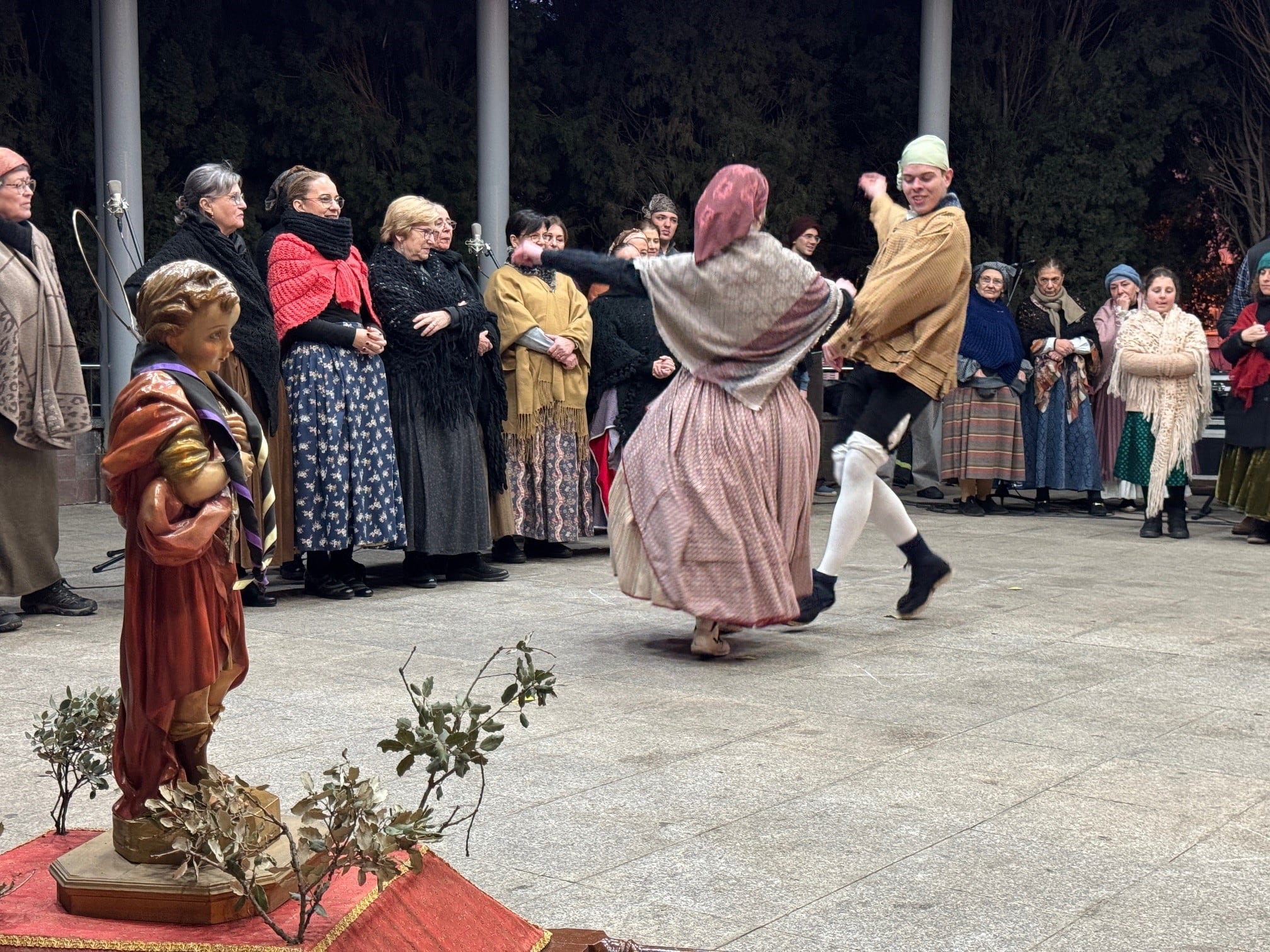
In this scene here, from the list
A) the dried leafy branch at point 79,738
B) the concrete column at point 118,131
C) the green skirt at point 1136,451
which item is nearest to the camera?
the dried leafy branch at point 79,738

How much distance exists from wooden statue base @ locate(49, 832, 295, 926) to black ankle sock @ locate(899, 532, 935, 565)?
13.6 feet

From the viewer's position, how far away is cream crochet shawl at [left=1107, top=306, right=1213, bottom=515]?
31.1 ft

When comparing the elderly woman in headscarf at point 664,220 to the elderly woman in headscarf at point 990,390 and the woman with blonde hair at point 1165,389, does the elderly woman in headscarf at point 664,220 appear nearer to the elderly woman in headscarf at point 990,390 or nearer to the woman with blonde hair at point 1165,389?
the elderly woman in headscarf at point 990,390

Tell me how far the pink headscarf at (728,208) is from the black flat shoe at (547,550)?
3228 mm

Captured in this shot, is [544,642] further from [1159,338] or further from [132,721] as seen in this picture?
[1159,338]

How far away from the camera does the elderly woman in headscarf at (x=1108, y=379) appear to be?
1084 cm

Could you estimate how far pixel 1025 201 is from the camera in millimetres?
15961

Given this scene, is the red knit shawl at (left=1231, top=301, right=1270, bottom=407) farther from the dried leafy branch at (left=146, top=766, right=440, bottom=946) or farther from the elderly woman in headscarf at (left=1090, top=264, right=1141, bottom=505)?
the dried leafy branch at (left=146, top=766, right=440, bottom=946)

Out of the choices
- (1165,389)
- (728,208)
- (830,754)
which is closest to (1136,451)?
(1165,389)

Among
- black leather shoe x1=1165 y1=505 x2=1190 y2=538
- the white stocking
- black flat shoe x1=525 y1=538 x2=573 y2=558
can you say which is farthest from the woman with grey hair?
black leather shoe x1=1165 y1=505 x2=1190 y2=538

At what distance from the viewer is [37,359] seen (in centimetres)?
613

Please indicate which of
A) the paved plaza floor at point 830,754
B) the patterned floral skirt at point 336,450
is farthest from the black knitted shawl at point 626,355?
the patterned floral skirt at point 336,450

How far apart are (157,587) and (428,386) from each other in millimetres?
4623

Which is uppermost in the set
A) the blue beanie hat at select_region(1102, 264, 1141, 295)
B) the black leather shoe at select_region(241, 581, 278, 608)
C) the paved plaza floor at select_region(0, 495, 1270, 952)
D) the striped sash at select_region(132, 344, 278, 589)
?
the blue beanie hat at select_region(1102, 264, 1141, 295)
